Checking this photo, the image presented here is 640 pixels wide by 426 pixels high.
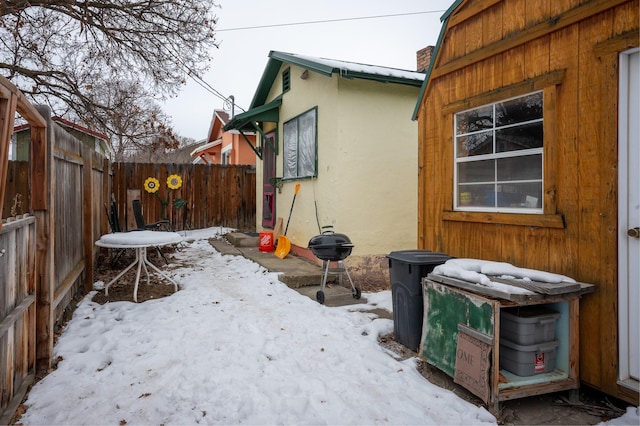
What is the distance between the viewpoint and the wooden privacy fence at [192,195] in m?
11.6

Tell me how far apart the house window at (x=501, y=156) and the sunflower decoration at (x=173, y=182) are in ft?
32.1

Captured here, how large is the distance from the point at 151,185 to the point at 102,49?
450 centimetres

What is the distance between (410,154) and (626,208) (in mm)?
4370

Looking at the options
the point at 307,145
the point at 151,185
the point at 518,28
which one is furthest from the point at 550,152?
the point at 151,185

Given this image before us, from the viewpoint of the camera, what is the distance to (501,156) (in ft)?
12.2

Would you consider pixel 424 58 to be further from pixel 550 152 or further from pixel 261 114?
pixel 550 152

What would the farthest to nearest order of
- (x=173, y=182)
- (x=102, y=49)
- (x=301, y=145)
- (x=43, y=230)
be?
1. (x=173, y=182)
2. (x=102, y=49)
3. (x=301, y=145)
4. (x=43, y=230)

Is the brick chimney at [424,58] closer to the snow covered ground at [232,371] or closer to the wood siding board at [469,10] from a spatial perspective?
the wood siding board at [469,10]

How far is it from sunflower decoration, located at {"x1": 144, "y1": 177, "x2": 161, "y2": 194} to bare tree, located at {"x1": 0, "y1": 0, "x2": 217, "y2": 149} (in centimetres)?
272

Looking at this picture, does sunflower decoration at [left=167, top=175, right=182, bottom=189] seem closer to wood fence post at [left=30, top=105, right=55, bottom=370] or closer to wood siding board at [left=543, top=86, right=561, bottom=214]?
wood fence post at [left=30, top=105, right=55, bottom=370]

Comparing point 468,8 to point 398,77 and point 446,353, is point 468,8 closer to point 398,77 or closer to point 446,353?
point 398,77

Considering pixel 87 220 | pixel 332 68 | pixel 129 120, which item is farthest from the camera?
pixel 129 120

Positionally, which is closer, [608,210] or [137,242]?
[608,210]

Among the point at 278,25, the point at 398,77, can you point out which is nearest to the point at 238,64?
the point at 278,25
